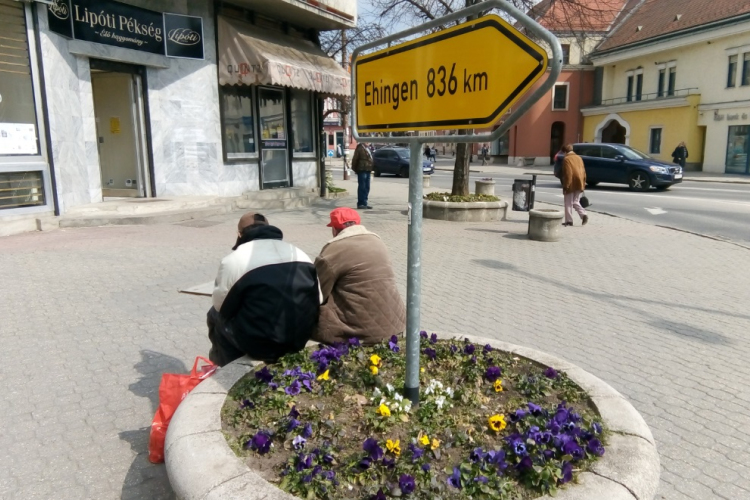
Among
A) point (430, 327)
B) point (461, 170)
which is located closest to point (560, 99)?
point (461, 170)

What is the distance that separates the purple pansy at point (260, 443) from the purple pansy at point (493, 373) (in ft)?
4.18

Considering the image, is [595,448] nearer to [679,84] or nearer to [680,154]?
[680,154]

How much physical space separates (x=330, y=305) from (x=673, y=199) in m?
16.7

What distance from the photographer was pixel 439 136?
221cm

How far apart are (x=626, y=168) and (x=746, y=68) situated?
1442 centimetres

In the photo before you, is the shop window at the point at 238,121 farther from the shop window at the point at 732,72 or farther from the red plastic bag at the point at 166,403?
the shop window at the point at 732,72

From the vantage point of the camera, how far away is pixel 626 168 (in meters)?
20.1

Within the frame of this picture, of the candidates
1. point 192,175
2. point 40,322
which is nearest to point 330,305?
point 40,322

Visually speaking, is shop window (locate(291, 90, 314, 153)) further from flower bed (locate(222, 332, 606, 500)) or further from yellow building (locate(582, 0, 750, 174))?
yellow building (locate(582, 0, 750, 174))

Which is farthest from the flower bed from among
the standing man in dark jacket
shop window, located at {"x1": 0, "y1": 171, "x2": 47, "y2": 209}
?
the standing man in dark jacket

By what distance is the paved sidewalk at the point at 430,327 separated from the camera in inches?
123

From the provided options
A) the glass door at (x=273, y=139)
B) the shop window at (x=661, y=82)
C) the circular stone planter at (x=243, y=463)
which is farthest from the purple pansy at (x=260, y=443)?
the shop window at (x=661, y=82)

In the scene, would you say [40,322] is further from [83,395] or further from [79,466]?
[79,466]

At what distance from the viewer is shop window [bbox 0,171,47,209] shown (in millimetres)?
8748
